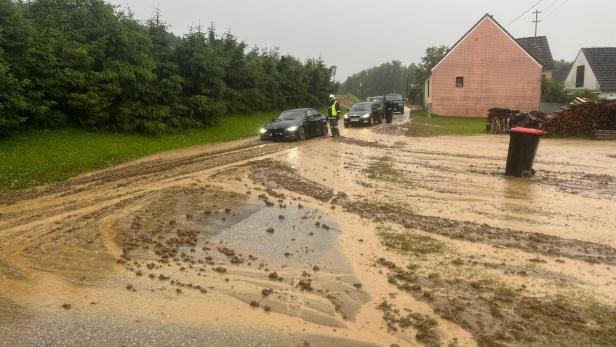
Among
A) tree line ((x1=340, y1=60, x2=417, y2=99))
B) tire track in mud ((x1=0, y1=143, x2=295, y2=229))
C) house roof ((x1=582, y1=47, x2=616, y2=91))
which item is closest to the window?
house roof ((x1=582, y1=47, x2=616, y2=91))

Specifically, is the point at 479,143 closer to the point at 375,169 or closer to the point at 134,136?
the point at 375,169

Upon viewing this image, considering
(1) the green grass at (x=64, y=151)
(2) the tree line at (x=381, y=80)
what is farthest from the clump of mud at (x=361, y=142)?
(2) the tree line at (x=381, y=80)

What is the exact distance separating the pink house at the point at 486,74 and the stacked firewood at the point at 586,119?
13.3 metres

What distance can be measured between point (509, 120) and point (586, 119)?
133 inches

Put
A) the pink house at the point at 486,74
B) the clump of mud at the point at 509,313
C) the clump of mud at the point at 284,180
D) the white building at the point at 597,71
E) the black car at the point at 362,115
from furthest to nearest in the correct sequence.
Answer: the white building at the point at 597,71 → the pink house at the point at 486,74 → the black car at the point at 362,115 → the clump of mud at the point at 284,180 → the clump of mud at the point at 509,313

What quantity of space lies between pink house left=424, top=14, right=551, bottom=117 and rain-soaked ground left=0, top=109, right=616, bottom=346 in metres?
26.0

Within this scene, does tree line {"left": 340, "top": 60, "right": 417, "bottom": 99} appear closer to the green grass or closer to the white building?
the white building

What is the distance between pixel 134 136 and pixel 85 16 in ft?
14.3

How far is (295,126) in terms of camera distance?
60.1ft

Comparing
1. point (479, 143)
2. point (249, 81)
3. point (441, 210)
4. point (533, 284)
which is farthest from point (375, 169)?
point (249, 81)

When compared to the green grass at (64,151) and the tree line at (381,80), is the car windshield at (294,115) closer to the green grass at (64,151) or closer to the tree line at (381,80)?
the green grass at (64,151)

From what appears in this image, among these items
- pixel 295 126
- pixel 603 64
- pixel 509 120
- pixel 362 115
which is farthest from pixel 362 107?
pixel 603 64

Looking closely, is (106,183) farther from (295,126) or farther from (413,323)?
(295,126)

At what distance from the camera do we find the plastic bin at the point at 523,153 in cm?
1123
